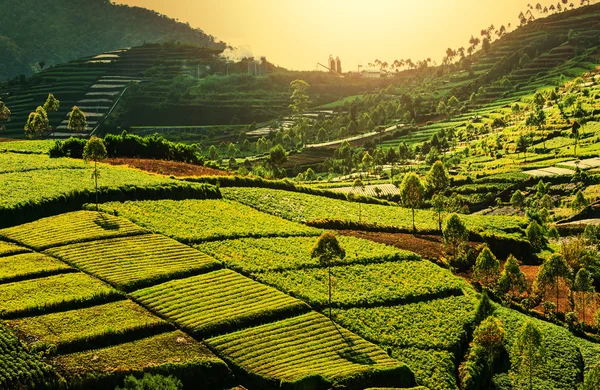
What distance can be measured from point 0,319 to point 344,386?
25.3 metres

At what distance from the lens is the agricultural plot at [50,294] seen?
58.2 m

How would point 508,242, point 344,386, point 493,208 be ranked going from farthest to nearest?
1. point 493,208
2. point 508,242
3. point 344,386

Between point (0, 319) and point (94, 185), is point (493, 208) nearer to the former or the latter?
point (94, 185)

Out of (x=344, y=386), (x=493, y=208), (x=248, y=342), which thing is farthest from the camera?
(x=493, y=208)

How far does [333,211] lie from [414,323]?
3586cm

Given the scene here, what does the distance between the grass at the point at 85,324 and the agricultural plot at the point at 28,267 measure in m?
7.24

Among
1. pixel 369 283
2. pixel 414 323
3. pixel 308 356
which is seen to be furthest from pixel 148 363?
pixel 369 283

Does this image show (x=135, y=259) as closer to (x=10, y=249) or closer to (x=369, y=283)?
(x=10, y=249)

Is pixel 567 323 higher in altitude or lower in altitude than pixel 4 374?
lower

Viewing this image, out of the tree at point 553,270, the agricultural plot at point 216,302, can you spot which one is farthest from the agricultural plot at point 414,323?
the tree at point 553,270

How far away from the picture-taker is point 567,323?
77.8 meters

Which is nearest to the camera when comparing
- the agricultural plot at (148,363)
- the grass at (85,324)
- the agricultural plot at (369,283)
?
the agricultural plot at (148,363)

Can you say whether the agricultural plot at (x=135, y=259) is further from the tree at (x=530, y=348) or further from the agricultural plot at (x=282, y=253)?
the tree at (x=530, y=348)

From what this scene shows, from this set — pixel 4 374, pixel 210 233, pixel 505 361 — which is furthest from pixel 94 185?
pixel 505 361
